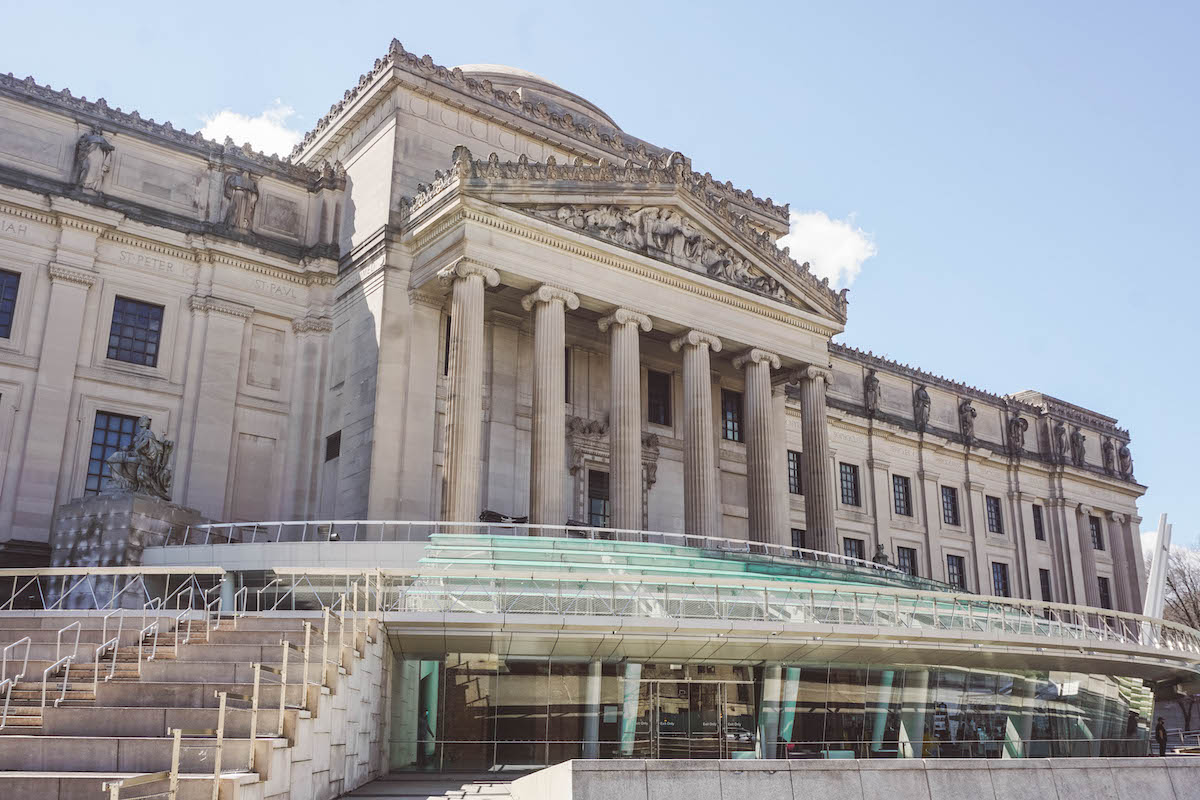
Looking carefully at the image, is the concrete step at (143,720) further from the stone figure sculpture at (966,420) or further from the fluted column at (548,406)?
the stone figure sculpture at (966,420)

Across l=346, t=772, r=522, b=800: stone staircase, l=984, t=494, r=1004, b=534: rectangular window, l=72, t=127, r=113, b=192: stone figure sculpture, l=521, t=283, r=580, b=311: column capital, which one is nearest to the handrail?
l=521, t=283, r=580, b=311: column capital

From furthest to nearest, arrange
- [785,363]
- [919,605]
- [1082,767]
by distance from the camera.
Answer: [785,363] < [919,605] < [1082,767]

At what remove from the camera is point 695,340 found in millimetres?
39719

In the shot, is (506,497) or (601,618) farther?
(506,497)

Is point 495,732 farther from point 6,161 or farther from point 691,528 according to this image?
point 6,161

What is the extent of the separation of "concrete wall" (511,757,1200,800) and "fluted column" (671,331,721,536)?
21678 mm

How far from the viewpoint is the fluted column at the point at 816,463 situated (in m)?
41.1

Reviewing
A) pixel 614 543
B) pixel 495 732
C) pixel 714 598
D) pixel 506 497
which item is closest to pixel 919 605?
pixel 714 598

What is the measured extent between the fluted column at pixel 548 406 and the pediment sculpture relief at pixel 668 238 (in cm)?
274

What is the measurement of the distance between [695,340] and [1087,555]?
1549 inches

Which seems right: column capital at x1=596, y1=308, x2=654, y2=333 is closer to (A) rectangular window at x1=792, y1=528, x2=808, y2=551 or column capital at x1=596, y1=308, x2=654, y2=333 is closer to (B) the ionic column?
(A) rectangular window at x1=792, y1=528, x2=808, y2=551

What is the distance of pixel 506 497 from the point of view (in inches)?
1497

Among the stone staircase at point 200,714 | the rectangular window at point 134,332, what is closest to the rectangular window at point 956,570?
the rectangular window at point 134,332

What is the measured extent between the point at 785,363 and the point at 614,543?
14305 mm
